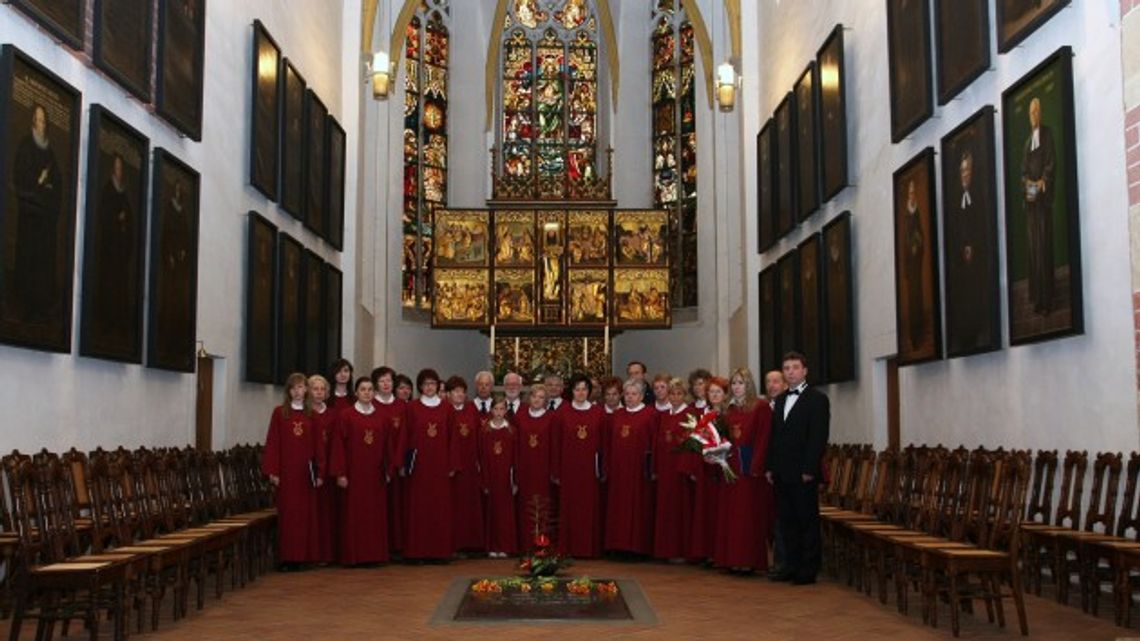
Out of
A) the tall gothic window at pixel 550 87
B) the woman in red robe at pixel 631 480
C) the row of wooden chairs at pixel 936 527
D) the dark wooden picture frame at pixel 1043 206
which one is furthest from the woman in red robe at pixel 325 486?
the tall gothic window at pixel 550 87

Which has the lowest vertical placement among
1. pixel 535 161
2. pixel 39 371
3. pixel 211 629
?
pixel 211 629

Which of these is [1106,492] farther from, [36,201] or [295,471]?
[36,201]

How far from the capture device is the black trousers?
32.5ft

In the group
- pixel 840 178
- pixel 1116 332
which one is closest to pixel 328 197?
pixel 840 178

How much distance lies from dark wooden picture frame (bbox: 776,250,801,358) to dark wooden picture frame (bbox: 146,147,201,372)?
28.8 feet

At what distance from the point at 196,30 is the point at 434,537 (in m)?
5.88

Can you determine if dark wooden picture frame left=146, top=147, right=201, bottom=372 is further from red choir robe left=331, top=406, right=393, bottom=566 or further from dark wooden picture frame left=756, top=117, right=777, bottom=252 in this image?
dark wooden picture frame left=756, top=117, right=777, bottom=252

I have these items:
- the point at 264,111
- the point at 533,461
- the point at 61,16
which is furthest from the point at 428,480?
the point at 264,111

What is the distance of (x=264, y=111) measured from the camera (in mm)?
15305

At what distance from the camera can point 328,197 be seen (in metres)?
18.8

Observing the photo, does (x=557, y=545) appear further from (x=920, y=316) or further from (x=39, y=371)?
(x=39, y=371)

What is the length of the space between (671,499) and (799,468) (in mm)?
2207

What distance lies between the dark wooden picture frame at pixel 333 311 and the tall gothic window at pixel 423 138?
6.39 m

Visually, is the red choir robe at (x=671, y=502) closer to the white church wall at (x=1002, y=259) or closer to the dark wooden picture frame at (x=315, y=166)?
the white church wall at (x=1002, y=259)
